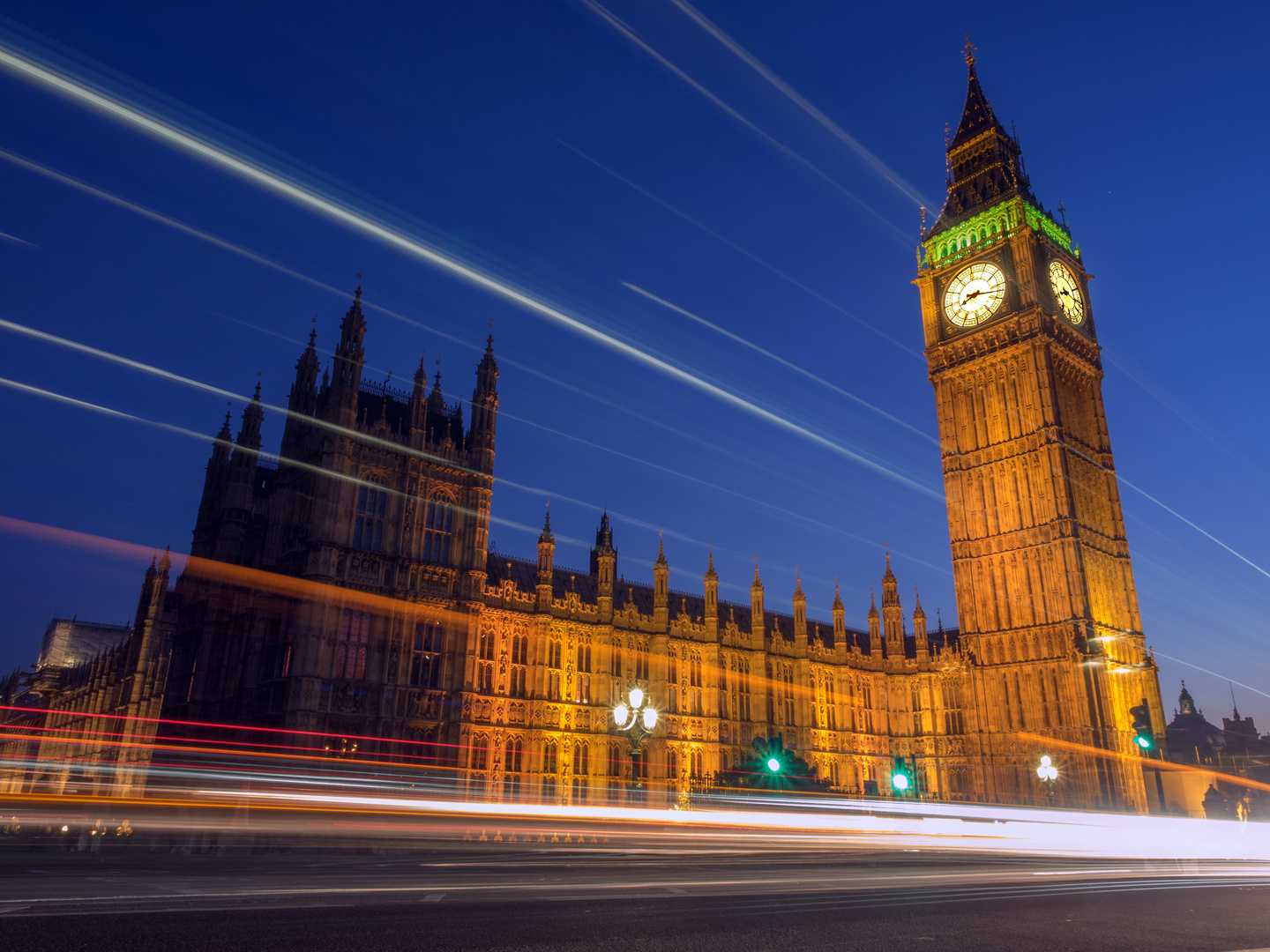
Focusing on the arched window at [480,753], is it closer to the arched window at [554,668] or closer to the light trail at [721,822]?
the light trail at [721,822]

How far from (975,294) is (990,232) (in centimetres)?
615

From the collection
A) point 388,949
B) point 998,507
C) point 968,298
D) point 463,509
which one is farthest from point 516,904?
point 968,298

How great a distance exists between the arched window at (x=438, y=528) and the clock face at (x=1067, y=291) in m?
52.6

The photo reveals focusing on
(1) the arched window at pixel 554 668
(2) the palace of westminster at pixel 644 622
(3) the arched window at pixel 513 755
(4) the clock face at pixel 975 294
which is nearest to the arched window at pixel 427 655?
(2) the palace of westminster at pixel 644 622

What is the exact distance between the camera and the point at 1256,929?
10094 mm

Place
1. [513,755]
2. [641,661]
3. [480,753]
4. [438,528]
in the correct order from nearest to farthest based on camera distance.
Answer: [480,753], [438,528], [513,755], [641,661]

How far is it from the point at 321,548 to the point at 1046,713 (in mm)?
50002

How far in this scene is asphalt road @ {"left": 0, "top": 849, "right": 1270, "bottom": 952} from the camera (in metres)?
8.22

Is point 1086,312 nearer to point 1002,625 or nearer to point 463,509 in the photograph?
point 1002,625

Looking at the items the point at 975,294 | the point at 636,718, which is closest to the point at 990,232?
the point at 975,294

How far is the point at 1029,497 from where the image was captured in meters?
61.7

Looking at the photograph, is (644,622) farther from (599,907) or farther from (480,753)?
(599,907)

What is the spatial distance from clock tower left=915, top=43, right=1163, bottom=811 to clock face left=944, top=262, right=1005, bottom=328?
152mm

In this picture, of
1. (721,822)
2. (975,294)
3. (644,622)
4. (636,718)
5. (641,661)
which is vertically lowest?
(721,822)
